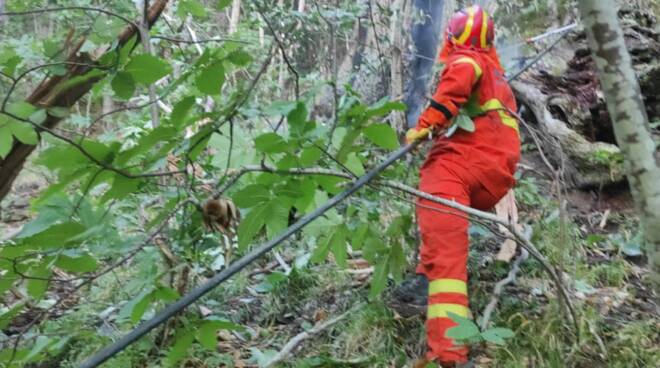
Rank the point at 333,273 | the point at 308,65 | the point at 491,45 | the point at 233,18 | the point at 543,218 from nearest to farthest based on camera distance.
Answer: the point at 491,45 < the point at 333,273 < the point at 543,218 < the point at 308,65 < the point at 233,18

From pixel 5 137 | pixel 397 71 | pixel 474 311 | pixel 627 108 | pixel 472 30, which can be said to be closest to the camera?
pixel 5 137

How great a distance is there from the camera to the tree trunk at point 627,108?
75.3 inches

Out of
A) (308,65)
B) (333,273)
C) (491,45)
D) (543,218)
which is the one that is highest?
(491,45)

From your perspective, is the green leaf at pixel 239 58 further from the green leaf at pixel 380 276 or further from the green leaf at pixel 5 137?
the green leaf at pixel 380 276

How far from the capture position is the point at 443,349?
2.94 m

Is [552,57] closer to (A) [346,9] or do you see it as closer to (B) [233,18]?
(A) [346,9]

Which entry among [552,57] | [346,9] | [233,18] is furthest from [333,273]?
[233,18]

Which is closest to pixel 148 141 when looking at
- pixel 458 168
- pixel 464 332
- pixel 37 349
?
pixel 37 349

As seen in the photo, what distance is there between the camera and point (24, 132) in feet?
5.20

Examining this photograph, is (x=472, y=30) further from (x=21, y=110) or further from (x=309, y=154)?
(x=21, y=110)

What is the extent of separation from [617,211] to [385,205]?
2.39 m

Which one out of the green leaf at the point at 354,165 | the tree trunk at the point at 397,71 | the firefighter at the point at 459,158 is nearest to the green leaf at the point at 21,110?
the green leaf at the point at 354,165

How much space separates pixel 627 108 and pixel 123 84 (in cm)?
156

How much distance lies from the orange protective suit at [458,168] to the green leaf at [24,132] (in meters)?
1.94
